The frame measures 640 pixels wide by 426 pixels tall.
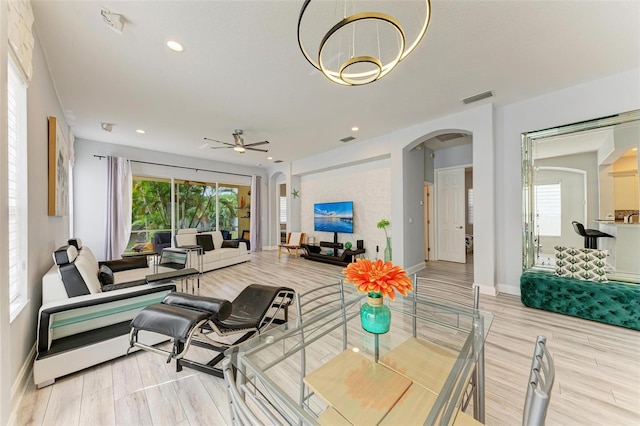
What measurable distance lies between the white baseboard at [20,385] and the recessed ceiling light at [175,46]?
9.45 feet

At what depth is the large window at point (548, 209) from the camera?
3.33 metres

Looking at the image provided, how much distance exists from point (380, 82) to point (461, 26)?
39.6 inches

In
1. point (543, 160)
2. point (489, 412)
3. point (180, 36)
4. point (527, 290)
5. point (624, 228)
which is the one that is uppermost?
point (180, 36)

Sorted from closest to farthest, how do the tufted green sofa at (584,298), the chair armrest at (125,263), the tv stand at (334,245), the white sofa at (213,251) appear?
1. the tufted green sofa at (584,298)
2. the chair armrest at (125,263)
3. the white sofa at (213,251)
4. the tv stand at (334,245)

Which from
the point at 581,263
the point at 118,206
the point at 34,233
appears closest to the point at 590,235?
the point at 581,263

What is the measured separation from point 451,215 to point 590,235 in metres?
3.03

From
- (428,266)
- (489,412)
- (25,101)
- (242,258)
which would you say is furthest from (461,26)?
(242,258)

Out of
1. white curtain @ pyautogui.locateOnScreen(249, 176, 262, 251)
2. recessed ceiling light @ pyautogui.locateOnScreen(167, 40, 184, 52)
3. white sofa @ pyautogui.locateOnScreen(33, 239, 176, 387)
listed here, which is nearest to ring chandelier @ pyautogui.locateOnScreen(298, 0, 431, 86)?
Answer: recessed ceiling light @ pyautogui.locateOnScreen(167, 40, 184, 52)

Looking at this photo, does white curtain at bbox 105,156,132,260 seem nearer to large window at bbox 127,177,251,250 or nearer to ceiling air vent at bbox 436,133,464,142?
large window at bbox 127,177,251,250

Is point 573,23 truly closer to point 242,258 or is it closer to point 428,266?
point 428,266

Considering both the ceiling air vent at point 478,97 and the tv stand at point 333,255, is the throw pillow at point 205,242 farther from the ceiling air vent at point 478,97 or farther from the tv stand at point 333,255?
the ceiling air vent at point 478,97

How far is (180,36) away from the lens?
85.7 inches

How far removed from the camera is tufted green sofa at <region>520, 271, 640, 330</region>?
2.55m

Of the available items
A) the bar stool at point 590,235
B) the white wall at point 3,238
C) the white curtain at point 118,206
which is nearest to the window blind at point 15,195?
the white wall at point 3,238
